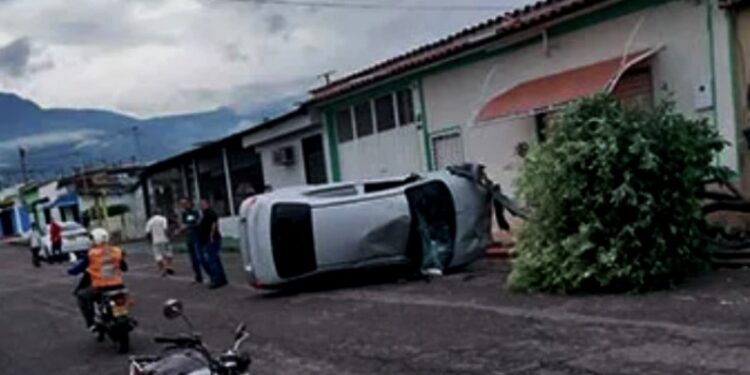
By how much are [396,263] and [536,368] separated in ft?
25.6

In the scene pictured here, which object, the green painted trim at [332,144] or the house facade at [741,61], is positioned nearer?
the house facade at [741,61]

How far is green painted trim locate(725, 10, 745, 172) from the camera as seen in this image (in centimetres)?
1304

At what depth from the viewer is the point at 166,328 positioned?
1350cm

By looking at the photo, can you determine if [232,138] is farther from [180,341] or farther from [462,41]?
[180,341]

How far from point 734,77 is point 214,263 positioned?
10045 mm

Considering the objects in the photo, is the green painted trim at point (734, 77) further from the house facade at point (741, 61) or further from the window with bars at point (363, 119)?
the window with bars at point (363, 119)

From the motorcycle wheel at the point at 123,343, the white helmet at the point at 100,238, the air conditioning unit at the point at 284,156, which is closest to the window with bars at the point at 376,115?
the air conditioning unit at the point at 284,156

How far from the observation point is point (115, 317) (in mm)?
11820

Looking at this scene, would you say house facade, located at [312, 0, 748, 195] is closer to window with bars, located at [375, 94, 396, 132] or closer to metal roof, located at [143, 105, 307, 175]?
window with bars, located at [375, 94, 396, 132]

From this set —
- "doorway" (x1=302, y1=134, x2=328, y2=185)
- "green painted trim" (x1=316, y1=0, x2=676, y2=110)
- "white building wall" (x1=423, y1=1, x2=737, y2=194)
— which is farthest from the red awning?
"doorway" (x1=302, y1=134, x2=328, y2=185)

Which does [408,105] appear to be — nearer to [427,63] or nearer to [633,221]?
[427,63]

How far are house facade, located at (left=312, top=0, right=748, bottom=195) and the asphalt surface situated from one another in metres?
2.93

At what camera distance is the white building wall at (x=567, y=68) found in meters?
13.8

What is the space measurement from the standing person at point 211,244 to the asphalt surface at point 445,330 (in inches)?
55.2
